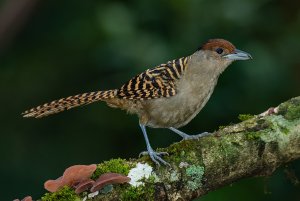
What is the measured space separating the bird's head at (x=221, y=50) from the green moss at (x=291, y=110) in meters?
0.75

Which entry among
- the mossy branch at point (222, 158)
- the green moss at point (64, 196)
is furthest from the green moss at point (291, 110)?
the green moss at point (64, 196)

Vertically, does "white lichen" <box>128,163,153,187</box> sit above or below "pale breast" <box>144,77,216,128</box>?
below

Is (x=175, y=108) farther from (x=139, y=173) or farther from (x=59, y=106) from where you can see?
(x=139, y=173)

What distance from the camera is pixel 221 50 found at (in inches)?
251

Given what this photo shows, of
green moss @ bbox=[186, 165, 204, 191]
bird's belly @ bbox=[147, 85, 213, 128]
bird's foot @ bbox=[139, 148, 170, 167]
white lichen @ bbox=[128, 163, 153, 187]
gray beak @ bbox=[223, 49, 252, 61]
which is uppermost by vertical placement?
gray beak @ bbox=[223, 49, 252, 61]

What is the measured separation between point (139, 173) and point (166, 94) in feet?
3.81

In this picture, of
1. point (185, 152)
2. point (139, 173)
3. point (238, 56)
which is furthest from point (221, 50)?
point (139, 173)

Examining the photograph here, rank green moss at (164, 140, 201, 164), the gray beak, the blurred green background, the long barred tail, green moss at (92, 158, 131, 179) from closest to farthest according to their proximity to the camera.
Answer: green moss at (92, 158, 131, 179) < green moss at (164, 140, 201, 164) < the long barred tail < the gray beak < the blurred green background

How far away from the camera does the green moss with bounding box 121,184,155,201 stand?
15.9 feet

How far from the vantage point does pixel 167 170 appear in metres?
5.12

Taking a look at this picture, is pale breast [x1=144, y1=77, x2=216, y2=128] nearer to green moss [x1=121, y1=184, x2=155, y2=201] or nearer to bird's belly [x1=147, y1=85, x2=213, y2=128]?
bird's belly [x1=147, y1=85, x2=213, y2=128]

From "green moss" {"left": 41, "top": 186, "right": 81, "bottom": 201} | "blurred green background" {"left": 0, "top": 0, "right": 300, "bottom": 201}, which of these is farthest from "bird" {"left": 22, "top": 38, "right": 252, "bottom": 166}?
"green moss" {"left": 41, "top": 186, "right": 81, "bottom": 201}

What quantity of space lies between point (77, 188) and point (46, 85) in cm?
505

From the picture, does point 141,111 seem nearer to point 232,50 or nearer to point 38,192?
point 232,50
